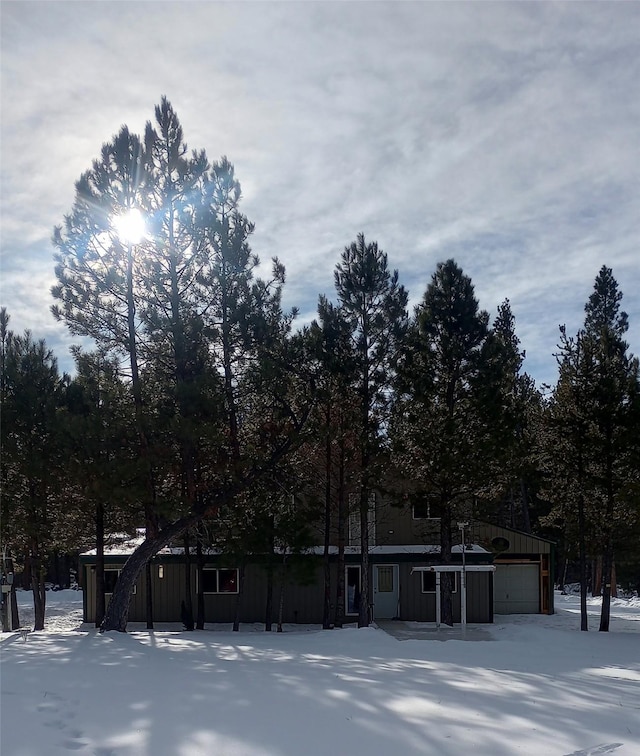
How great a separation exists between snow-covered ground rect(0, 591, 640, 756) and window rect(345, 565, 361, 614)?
→ 11.8 m

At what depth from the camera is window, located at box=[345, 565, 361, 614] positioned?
2406 cm

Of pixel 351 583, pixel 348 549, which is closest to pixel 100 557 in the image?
pixel 348 549

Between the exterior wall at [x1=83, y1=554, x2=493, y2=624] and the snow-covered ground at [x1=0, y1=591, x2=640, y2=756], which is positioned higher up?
the snow-covered ground at [x1=0, y1=591, x2=640, y2=756]

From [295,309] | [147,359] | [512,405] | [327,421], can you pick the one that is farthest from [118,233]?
[512,405]

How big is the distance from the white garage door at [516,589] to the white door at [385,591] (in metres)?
4.14

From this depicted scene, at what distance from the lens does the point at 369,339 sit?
20266mm

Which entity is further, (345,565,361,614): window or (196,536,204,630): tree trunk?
(345,565,361,614): window

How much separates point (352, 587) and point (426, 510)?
136 inches

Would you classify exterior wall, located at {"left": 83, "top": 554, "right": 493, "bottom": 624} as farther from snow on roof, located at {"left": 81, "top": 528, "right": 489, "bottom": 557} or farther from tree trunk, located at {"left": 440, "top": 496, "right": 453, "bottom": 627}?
tree trunk, located at {"left": 440, "top": 496, "right": 453, "bottom": 627}

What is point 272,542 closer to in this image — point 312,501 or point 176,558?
point 312,501

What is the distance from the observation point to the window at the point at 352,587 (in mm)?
24062

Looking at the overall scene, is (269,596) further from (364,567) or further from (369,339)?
(369,339)

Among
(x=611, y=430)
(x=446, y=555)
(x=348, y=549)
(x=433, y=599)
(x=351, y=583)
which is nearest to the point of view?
(x=611, y=430)

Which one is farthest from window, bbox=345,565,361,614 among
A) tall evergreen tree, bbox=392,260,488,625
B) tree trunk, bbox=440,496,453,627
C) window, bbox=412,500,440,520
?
tall evergreen tree, bbox=392,260,488,625
